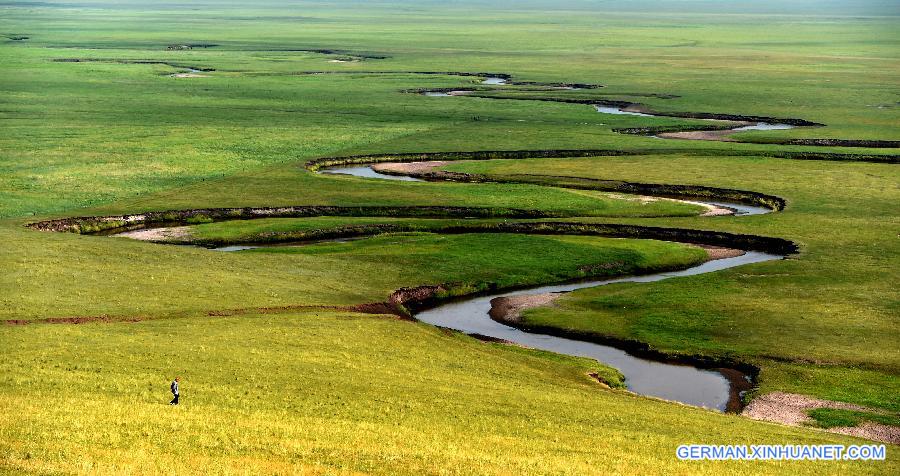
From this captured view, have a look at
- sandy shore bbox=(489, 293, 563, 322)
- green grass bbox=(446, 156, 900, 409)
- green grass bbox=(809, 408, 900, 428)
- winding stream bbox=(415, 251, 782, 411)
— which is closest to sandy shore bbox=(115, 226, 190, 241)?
winding stream bbox=(415, 251, 782, 411)

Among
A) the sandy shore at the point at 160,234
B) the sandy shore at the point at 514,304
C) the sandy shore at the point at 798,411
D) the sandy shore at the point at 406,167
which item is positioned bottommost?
the sandy shore at the point at 160,234

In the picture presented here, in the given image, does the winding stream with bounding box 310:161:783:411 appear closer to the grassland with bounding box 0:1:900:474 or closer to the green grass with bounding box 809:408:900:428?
the grassland with bounding box 0:1:900:474

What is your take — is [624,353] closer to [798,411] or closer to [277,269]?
[798,411]

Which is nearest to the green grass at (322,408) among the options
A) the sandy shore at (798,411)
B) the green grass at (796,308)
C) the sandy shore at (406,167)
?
the sandy shore at (798,411)

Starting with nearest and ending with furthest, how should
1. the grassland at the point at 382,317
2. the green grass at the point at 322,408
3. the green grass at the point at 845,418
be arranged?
the green grass at the point at 322,408
the grassland at the point at 382,317
the green grass at the point at 845,418

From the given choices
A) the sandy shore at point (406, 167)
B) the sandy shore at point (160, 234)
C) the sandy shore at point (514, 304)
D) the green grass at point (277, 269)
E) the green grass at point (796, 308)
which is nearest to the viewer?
the green grass at point (796, 308)

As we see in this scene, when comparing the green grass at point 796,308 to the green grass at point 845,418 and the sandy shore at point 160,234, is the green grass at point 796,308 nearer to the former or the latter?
the green grass at point 845,418

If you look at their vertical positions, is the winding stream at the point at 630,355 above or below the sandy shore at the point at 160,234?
above

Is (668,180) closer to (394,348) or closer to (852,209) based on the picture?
(852,209)

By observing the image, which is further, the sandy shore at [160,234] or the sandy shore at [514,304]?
the sandy shore at [160,234]

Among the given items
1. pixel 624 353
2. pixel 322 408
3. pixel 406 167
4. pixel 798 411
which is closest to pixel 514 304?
pixel 624 353

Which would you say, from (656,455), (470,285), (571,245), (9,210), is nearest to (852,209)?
(571,245)
